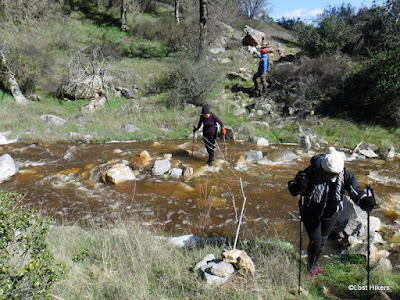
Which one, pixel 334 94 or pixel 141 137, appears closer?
pixel 141 137

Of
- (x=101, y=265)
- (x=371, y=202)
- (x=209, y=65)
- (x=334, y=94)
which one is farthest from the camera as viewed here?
(x=209, y=65)

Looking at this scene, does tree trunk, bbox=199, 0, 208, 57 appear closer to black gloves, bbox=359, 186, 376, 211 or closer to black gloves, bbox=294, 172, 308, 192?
black gloves, bbox=294, 172, 308, 192

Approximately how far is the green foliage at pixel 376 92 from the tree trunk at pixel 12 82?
13917 mm

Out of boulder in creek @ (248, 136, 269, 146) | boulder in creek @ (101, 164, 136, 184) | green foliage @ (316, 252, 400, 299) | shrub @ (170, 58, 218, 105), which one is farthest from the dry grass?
shrub @ (170, 58, 218, 105)

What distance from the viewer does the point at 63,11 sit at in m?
23.2

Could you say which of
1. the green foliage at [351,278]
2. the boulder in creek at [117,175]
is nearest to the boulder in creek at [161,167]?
the boulder in creek at [117,175]

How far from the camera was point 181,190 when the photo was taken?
711 cm

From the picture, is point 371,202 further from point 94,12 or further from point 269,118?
point 94,12

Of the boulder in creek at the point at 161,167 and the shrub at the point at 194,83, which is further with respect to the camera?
the shrub at the point at 194,83

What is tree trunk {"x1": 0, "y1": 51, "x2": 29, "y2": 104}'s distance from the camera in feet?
45.0

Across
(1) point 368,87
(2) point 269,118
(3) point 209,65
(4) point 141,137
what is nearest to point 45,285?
(4) point 141,137

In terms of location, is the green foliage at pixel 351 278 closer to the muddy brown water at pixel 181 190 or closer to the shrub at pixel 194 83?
the muddy brown water at pixel 181 190

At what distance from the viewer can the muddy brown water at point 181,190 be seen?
18.8ft

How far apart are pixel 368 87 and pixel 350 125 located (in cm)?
158
